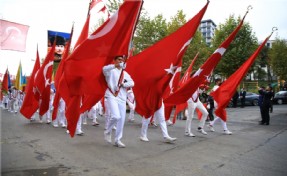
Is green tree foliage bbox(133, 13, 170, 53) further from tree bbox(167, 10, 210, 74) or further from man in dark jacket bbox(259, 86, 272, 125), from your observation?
man in dark jacket bbox(259, 86, 272, 125)

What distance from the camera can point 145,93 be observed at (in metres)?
8.16

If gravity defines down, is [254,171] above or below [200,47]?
below

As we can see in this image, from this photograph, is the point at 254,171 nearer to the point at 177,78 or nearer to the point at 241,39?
the point at 177,78

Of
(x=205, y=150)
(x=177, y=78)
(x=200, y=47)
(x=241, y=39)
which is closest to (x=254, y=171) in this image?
(x=205, y=150)

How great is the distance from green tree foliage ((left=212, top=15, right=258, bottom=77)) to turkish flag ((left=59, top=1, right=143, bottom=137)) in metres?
33.1

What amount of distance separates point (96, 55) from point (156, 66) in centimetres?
186

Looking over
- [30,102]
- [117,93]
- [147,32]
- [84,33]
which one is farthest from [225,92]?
[147,32]

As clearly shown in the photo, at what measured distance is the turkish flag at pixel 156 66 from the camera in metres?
7.95

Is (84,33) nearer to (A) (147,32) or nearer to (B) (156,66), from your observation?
(B) (156,66)

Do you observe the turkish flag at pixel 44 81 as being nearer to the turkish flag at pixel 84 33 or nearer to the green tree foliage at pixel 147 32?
the turkish flag at pixel 84 33

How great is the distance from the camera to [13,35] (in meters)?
9.66

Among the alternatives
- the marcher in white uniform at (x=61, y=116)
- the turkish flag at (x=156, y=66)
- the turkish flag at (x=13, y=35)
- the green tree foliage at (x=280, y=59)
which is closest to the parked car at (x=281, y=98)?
the green tree foliage at (x=280, y=59)

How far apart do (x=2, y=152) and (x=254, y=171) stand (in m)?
4.81

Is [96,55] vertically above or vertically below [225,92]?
above
